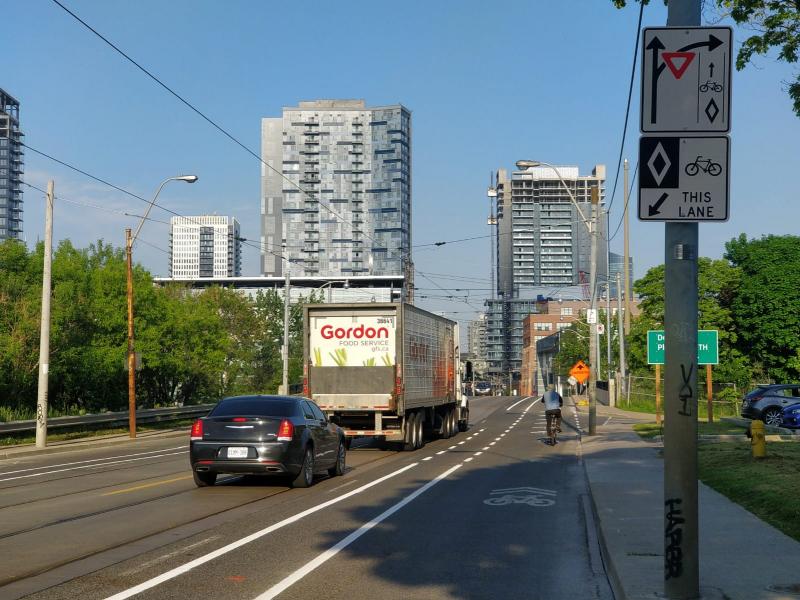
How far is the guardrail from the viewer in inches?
1212

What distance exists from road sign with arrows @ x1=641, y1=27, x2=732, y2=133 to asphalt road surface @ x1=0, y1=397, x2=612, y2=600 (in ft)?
12.8

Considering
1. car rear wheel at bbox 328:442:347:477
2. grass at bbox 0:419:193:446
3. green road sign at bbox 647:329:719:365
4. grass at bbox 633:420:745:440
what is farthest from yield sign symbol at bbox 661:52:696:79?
grass at bbox 0:419:193:446

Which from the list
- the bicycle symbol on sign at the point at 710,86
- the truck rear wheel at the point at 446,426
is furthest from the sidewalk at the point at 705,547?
the truck rear wheel at the point at 446,426

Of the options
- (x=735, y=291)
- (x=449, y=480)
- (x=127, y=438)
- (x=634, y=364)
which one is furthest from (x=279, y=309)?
(x=449, y=480)

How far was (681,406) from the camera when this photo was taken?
696 centimetres

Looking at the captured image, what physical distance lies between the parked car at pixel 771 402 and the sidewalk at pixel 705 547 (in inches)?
817

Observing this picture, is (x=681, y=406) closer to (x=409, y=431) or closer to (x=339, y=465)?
(x=339, y=465)

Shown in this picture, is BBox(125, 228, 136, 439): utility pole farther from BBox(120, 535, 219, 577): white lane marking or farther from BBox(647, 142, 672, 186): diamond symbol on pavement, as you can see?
BBox(647, 142, 672, 186): diamond symbol on pavement

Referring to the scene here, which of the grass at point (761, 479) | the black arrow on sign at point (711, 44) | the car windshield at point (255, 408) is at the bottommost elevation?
the grass at point (761, 479)

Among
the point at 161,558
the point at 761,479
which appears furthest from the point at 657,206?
the point at 761,479

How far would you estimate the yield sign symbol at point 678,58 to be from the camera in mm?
7121

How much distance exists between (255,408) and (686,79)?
35.6 feet

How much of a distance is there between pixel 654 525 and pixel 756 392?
2872cm

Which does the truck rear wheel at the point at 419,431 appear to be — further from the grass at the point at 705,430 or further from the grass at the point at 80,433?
the grass at the point at 80,433
